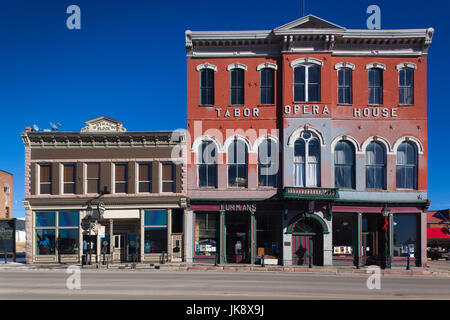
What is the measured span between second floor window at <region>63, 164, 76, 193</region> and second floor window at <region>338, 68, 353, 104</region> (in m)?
19.7

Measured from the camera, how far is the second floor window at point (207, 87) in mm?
30312

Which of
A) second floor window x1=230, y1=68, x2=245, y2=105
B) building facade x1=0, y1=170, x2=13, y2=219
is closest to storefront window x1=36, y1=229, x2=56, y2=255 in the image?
second floor window x1=230, y1=68, x2=245, y2=105

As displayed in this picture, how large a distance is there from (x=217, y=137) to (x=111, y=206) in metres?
8.96

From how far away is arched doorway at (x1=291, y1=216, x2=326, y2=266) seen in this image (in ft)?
94.2

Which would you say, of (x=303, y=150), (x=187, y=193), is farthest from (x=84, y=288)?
(x=303, y=150)

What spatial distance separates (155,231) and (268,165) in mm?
9225

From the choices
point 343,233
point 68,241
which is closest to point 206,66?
point 343,233

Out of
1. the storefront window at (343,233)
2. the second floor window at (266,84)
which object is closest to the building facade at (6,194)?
the second floor window at (266,84)

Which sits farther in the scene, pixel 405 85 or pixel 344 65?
pixel 405 85

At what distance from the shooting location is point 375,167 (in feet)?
96.8

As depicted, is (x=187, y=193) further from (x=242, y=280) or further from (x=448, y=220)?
(x=448, y=220)

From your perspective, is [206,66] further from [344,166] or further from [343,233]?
[343,233]

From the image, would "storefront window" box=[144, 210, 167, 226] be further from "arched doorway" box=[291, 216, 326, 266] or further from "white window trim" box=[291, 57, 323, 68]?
"white window trim" box=[291, 57, 323, 68]

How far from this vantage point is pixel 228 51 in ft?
99.0
